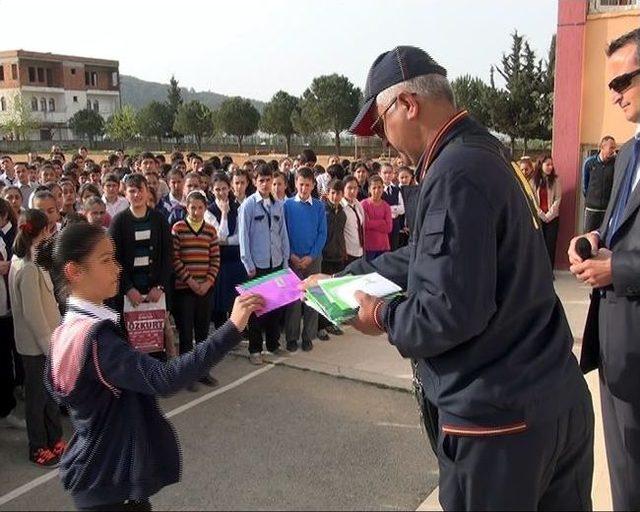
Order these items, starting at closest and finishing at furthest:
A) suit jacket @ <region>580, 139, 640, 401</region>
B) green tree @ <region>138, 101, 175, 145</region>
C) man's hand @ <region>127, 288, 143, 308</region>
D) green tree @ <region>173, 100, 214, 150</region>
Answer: suit jacket @ <region>580, 139, 640, 401</region>
man's hand @ <region>127, 288, 143, 308</region>
green tree @ <region>173, 100, 214, 150</region>
green tree @ <region>138, 101, 175, 145</region>

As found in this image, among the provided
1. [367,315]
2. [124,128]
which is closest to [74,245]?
[367,315]

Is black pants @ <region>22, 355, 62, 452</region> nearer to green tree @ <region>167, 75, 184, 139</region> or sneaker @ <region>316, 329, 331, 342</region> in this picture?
sneaker @ <region>316, 329, 331, 342</region>

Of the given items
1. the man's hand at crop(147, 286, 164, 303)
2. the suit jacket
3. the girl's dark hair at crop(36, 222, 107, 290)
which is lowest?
the man's hand at crop(147, 286, 164, 303)

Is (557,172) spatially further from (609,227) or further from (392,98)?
(392,98)

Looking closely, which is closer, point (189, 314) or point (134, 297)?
point (134, 297)

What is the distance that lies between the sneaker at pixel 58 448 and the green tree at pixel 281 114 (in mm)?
46522

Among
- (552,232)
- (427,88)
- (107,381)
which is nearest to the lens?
(427,88)

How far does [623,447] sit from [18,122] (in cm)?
7185

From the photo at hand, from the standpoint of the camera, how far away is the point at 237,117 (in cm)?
5259

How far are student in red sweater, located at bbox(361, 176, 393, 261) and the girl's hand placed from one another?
562cm

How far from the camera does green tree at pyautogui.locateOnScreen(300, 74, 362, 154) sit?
46438 mm

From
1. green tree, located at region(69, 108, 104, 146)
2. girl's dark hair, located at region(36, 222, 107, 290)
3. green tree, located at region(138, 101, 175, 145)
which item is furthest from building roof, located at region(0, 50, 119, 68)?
girl's dark hair, located at region(36, 222, 107, 290)

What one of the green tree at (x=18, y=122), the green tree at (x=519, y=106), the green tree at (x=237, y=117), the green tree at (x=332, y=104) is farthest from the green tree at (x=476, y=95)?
the green tree at (x=18, y=122)

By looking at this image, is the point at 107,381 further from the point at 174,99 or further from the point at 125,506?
the point at 174,99
